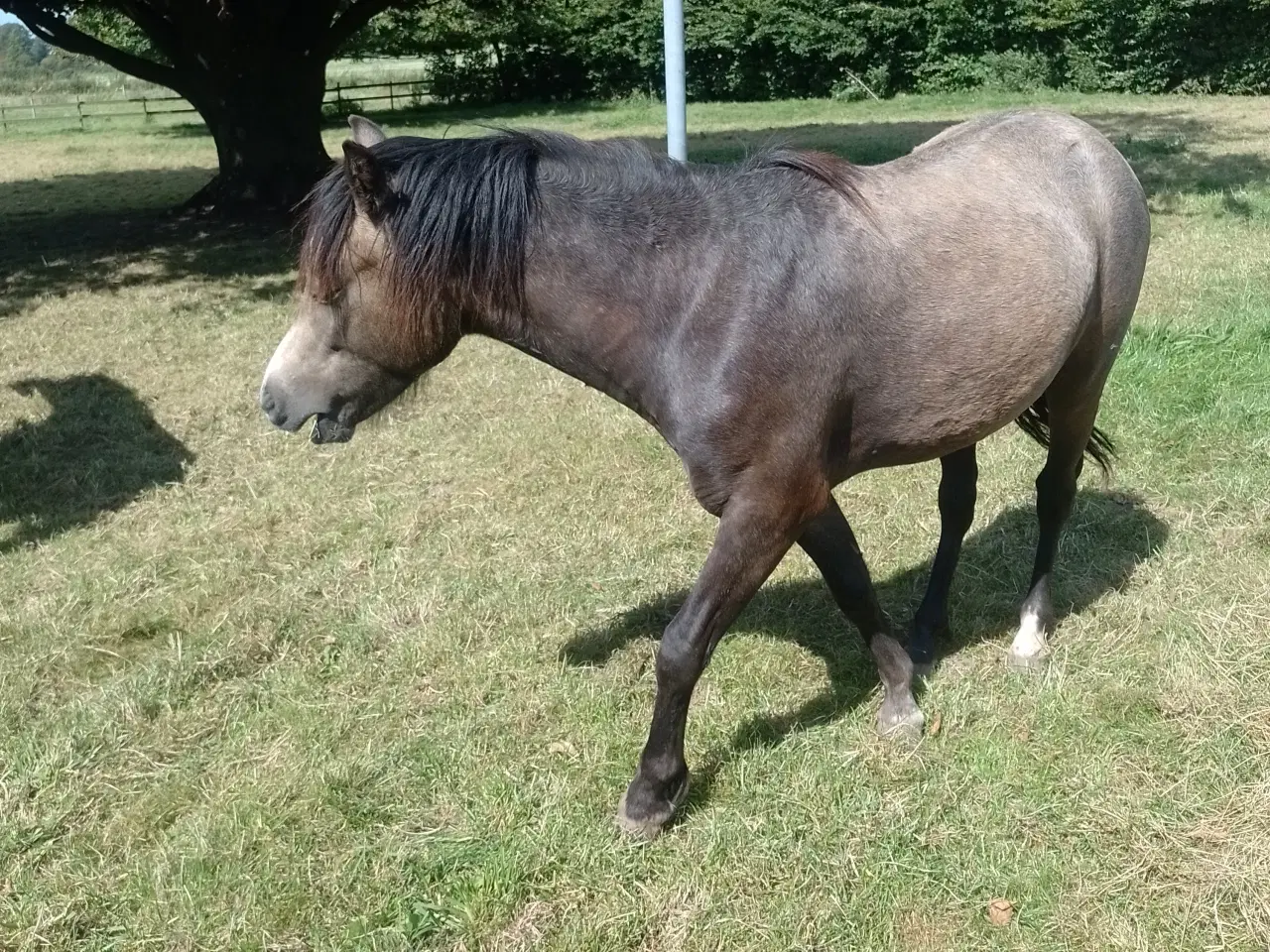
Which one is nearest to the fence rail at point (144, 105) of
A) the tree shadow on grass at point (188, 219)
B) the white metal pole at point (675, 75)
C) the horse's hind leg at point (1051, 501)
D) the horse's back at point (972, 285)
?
the tree shadow on grass at point (188, 219)

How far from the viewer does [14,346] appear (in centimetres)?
804

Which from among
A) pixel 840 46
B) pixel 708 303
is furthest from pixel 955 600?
pixel 840 46

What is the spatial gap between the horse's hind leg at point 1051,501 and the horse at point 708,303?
62cm

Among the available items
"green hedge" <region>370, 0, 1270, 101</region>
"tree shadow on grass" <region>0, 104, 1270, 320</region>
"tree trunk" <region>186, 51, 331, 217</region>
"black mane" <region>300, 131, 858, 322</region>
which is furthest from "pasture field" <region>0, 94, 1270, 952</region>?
"green hedge" <region>370, 0, 1270, 101</region>

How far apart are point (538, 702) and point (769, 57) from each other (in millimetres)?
29928

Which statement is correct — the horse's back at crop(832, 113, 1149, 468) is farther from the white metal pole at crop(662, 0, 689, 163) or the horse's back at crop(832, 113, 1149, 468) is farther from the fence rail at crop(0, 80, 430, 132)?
the fence rail at crop(0, 80, 430, 132)

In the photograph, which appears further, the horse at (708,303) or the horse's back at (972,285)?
the horse's back at (972,285)

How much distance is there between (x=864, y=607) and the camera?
11.7 feet

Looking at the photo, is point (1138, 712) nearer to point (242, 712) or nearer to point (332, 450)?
point (242, 712)

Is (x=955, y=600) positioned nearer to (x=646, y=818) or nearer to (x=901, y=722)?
(x=901, y=722)

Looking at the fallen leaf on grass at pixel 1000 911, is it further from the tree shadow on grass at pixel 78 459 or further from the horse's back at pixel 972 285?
the tree shadow on grass at pixel 78 459

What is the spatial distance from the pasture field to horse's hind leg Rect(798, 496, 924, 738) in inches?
4.5

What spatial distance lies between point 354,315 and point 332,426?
380mm

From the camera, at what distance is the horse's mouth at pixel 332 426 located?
10.3ft
